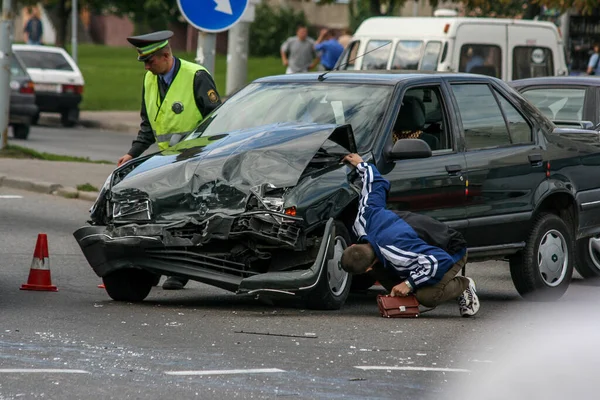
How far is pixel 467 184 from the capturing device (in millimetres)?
10195

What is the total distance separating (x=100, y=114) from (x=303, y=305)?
24723 millimetres

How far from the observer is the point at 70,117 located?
30.5 m

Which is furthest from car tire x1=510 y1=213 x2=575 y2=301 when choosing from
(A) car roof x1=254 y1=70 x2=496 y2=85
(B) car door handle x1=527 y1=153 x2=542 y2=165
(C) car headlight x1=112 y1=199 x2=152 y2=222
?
(C) car headlight x1=112 y1=199 x2=152 y2=222

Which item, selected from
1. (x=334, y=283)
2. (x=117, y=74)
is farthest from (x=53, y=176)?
(x=117, y=74)

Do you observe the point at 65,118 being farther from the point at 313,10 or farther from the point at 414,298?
the point at 313,10

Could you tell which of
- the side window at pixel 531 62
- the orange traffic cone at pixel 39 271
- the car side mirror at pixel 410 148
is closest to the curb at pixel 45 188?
the orange traffic cone at pixel 39 271

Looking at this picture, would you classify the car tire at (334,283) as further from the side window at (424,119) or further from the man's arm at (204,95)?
the man's arm at (204,95)

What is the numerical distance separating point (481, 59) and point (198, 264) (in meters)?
13.5

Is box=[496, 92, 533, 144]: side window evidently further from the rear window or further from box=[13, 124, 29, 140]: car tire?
the rear window

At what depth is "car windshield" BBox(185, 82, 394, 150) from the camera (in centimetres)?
992

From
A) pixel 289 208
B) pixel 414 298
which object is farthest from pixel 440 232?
pixel 289 208

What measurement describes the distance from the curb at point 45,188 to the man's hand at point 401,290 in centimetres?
754

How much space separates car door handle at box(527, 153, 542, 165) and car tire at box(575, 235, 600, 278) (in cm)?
186

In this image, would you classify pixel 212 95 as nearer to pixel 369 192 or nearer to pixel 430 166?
pixel 430 166
